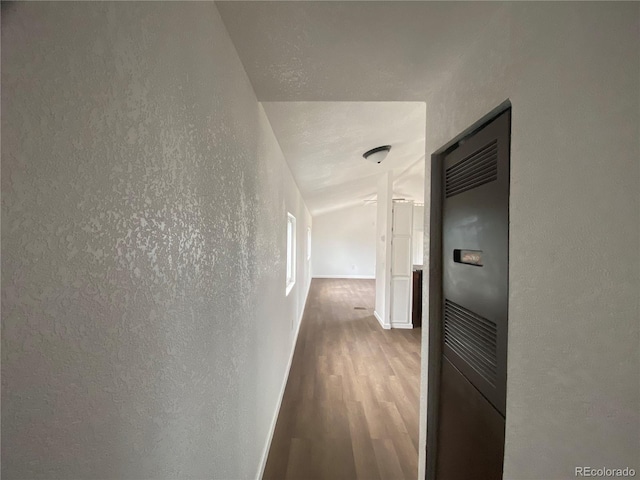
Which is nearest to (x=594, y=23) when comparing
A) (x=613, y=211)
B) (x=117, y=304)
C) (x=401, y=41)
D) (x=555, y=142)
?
(x=555, y=142)

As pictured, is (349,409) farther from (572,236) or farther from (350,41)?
(350,41)

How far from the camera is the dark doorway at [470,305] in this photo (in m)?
0.95

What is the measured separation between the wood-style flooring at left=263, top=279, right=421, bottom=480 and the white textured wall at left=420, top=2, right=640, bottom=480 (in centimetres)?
140

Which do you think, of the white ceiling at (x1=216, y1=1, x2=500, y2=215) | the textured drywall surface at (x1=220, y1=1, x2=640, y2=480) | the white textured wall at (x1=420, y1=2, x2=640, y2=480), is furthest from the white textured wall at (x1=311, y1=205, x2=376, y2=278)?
the white textured wall at (x1=420, y1=2, x2=640, y2=480)

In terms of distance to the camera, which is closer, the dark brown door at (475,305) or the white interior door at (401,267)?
the dark brown door at (475,305)

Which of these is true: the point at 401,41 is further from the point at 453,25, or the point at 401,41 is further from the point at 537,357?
the point at 537,357

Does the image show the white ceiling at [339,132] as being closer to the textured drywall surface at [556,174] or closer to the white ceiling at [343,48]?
the white ceiling at [343,48]

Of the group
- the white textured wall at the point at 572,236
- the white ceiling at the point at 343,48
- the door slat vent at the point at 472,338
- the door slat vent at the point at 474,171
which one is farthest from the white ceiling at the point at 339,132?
the door slat vent at the point at 472,338

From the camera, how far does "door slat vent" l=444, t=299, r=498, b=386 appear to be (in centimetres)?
101

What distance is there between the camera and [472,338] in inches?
44.8

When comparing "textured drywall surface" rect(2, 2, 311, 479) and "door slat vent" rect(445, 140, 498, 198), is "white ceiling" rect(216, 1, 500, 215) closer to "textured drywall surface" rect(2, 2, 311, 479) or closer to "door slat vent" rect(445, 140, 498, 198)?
"textured drywall surface" rect(2, 2, 311, 479)

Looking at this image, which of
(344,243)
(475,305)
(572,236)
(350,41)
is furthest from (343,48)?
(344,243)

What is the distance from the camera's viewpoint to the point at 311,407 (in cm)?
257

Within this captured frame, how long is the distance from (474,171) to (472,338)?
645 mm
